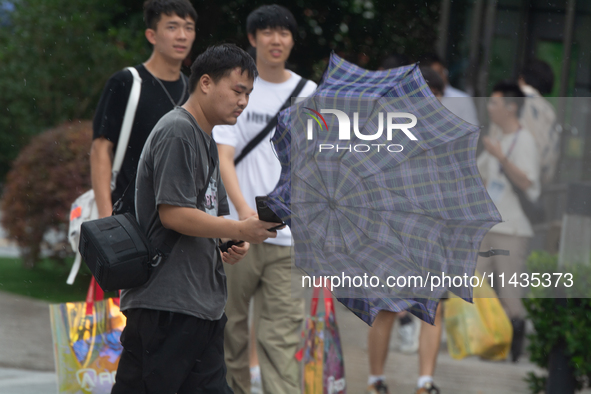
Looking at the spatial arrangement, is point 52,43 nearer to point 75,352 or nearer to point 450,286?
point 75,352

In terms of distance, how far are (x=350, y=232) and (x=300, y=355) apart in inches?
55.9

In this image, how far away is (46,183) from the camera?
743 cm

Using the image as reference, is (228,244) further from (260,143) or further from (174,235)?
(260,143)

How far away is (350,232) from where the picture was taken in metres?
3.03

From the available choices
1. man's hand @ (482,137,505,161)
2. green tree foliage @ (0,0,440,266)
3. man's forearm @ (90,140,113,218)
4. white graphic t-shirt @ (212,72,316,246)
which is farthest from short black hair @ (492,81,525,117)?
green tree foliage @ (0,0,440,266)

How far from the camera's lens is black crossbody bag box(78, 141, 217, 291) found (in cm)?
269

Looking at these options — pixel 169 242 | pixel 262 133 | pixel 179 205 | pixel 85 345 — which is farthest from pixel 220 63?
pixel 85 345

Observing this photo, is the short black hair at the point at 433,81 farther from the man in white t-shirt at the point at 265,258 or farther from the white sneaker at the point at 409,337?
the white sneaker at the point at 409,337

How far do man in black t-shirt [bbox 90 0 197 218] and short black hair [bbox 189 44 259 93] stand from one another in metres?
0.97

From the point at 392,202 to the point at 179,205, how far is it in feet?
2.97

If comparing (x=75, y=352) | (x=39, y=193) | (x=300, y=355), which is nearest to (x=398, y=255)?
(x=300, y=355)

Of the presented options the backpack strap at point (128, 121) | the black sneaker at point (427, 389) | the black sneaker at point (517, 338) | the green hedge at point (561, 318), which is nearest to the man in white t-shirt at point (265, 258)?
the backpack strap at point (128, 121)

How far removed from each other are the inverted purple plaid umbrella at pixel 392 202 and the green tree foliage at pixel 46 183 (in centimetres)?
463

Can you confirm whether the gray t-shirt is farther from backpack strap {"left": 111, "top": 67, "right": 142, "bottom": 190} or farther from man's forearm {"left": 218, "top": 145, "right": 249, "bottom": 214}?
backpack strap {"left": 111, "top": 67, "right": 142, "bottom": 190}
